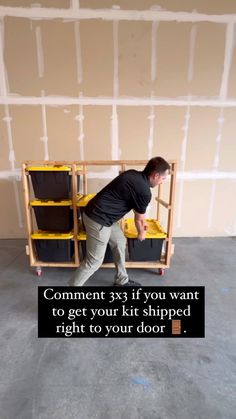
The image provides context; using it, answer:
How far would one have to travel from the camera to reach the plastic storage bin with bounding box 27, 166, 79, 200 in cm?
248

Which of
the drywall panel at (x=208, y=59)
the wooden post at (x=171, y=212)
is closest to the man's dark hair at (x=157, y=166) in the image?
the wooden post at (x=171, y=212)

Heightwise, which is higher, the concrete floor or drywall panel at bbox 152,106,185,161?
drywall panel at bbox 152,106,185,161

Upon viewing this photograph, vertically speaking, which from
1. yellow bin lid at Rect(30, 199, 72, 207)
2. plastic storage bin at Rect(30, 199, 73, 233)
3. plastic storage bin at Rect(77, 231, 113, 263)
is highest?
yellow bin lid at Rect(30, 199, 72, 207)

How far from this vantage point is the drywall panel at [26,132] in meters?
3.33

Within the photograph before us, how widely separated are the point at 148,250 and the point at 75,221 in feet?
2.64

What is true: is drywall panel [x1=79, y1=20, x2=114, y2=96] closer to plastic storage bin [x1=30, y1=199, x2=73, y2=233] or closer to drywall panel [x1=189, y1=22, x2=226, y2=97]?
drywall panel [x1=189, y1=22, x2=226, y2=97]

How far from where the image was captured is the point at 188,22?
3.14 metres

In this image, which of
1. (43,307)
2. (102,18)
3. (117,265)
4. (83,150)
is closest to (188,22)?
(102,18)

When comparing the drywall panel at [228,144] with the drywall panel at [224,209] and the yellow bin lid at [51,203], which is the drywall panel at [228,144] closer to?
the drywall panel at [224,209]

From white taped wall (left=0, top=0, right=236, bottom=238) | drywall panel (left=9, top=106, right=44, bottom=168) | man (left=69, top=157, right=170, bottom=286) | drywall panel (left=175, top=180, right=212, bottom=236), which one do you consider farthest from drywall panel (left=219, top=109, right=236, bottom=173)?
drywall panel (left=9, top=106, right=44, bottom=168)

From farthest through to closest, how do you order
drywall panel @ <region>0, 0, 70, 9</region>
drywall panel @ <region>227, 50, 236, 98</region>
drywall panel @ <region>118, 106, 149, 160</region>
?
drywall panel @ <region>118, 106, 149, 160</region>
drywall panel @ <region>227, 50, 236, 98</region>
drywall panel @ <region>0, 0, 70, 9</region>

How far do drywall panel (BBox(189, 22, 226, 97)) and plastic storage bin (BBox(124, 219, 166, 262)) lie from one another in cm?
193

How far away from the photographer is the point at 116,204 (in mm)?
2113

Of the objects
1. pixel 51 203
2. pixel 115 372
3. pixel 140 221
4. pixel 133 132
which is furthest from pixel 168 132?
pixel 115 372
